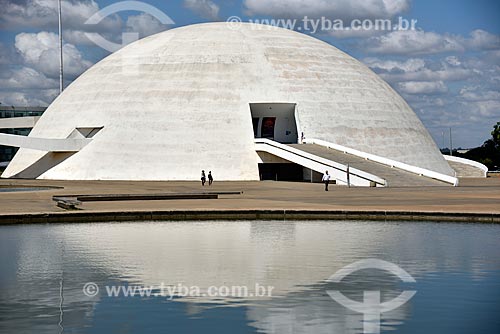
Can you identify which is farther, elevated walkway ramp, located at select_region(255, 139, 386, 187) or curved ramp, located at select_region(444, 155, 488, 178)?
curved ramp, located at select_region(444, 155, 488, 178)

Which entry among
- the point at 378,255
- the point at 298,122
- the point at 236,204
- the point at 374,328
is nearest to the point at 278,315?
the point at 374,328

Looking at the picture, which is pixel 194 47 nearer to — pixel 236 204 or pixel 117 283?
pixel 236 204

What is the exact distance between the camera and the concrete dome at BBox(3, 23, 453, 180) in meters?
48.6

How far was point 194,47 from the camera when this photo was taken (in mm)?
53469

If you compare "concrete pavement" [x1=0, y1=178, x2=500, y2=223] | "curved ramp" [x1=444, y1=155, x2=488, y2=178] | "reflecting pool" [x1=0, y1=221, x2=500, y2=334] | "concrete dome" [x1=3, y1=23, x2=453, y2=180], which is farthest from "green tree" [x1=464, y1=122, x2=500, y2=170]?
"reflecting pool" [x1=0, y1=221, x2=500, y2=334]

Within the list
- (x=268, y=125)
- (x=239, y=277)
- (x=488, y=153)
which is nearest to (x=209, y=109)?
(x=268, y=125)

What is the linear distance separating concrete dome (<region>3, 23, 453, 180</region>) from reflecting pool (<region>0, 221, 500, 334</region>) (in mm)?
25813

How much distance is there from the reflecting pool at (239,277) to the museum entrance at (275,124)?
2905cm

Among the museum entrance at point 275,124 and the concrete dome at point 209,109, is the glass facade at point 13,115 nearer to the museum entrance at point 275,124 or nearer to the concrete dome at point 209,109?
the concrete dome at point 209,109

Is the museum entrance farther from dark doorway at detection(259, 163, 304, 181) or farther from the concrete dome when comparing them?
dark doorway at detection(259, 163, 304, 181)

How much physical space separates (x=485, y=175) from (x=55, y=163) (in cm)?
2797

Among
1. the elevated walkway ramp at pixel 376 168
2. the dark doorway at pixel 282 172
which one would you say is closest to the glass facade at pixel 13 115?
the dark doorway at pixel 282 172

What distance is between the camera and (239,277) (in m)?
15.1

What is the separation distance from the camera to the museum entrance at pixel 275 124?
5163cm
